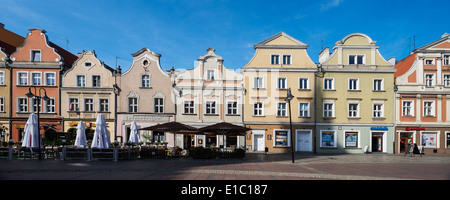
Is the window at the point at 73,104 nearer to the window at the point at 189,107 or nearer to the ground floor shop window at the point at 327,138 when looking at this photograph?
the window at the point at 189,107

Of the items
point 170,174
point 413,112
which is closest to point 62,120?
point 170,174

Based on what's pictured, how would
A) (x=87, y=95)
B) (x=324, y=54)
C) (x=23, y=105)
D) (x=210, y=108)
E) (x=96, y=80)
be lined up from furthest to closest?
(x=324, y=54) → (x=96, y=80) → (x=87, y=95) → (x=23, y=105) → (x=210, y=108)

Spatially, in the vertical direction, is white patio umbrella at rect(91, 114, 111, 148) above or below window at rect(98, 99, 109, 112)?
below

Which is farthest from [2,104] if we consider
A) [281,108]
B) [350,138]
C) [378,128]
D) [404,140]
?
[404,140]

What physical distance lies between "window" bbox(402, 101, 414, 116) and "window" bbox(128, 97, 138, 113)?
1111 inches

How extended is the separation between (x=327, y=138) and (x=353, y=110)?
4.04 metres

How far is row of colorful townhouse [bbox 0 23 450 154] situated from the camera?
82.8ft

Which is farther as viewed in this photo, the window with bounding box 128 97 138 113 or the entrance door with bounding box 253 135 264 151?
the window with bounding box 128 97 138 113

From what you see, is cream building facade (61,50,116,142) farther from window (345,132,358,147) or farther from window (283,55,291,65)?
window (345,132,358,147)

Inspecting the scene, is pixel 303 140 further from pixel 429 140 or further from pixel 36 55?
pixel 36 55

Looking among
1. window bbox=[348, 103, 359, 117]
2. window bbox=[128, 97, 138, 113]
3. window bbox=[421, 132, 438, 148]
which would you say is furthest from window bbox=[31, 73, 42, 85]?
window bbox=[421, 132, 438, 148]

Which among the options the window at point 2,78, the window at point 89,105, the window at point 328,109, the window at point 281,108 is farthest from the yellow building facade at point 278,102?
the window at point 2,78

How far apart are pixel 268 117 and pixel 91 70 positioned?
1963cm

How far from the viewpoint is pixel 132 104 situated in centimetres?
2608
